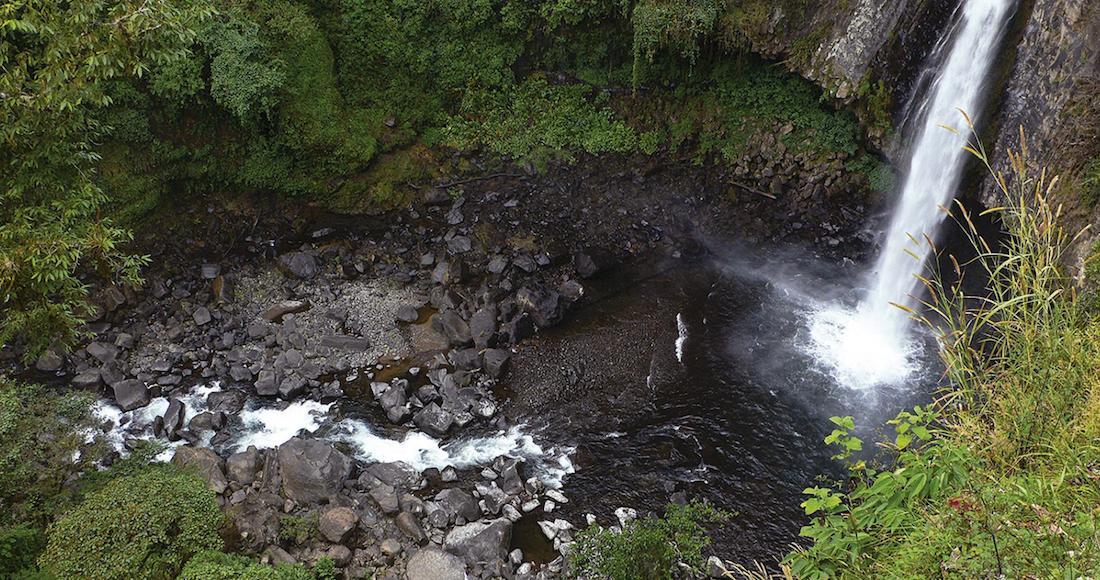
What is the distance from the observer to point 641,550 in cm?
813

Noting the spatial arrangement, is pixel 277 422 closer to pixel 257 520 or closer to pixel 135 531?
pixel 257 520

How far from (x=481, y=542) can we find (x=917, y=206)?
35.4 ft

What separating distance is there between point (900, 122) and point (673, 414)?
7.95 meters

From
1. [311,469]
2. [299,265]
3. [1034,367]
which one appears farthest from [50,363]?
[1034,367]

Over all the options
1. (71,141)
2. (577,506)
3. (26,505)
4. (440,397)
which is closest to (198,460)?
(26,505)

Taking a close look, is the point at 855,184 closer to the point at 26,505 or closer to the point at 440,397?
the point at 440,397

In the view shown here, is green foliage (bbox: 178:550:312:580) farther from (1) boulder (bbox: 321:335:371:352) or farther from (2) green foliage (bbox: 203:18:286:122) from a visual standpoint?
Answer: (2) green foliage (bbox: 203:18:286:122)

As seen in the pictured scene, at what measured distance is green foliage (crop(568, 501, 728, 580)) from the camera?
811 cm

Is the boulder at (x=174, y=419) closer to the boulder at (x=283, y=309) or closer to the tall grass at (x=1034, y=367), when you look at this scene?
the boulder at (x=283, y=309)

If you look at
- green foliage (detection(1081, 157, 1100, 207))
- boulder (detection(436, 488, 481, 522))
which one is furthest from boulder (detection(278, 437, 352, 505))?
green foliage (detection(1081, 157, 1100, 207))

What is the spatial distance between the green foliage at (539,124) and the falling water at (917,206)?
6.41 metres

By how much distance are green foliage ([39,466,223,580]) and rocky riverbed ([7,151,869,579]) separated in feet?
3.89

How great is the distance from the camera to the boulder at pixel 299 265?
49.4ft

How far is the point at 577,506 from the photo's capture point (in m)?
10.6
